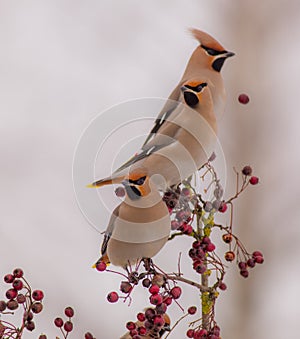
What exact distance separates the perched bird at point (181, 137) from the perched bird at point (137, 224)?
0.07ft

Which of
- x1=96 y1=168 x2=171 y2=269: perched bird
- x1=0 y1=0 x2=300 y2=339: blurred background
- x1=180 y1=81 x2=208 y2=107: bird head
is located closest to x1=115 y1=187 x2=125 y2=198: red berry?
x1=96 y1=168 x2=171 y2=269: perched bird

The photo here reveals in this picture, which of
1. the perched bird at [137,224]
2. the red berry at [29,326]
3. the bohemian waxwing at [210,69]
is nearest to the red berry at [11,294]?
the red berry at [29,326]

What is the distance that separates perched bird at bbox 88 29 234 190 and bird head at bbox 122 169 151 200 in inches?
0.4

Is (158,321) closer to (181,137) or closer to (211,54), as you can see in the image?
(181,137)

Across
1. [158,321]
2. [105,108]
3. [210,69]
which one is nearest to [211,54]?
[210,69]

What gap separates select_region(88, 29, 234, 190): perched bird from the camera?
0.84 m

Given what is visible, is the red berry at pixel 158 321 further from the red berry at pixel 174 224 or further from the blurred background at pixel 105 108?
the blurred background at pixel 105 108

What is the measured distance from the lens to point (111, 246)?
872 mm

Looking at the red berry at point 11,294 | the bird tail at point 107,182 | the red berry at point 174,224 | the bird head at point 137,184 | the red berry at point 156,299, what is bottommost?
the red berry at point 11,294

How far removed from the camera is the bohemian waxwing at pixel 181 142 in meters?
0.84

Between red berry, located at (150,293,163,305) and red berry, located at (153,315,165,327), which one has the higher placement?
red berry, located at (150,293,163,305)

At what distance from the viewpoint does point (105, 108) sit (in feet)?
5.91

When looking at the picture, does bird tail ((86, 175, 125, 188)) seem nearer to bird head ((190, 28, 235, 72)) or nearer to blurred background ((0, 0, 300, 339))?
bird head ((190, 28, 235, 72))

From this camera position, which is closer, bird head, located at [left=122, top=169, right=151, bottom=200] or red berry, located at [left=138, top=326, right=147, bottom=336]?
bird head, located at [left=122, top=169, right=151, bottom=200]
